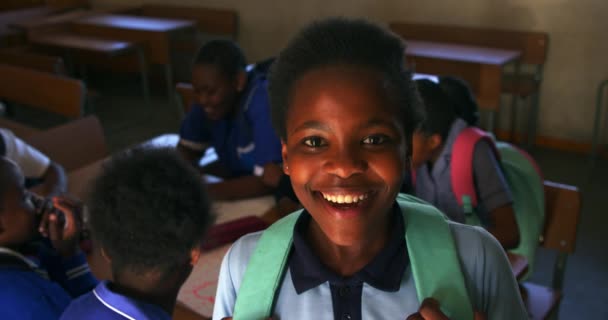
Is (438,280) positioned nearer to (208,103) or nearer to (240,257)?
(240,257)

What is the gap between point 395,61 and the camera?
756mm

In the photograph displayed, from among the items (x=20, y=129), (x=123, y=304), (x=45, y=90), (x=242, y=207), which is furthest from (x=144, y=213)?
(x=45, y=90)

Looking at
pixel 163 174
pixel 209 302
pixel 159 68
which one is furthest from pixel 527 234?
pixel 159 68

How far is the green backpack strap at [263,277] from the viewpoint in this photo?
0.79 metres

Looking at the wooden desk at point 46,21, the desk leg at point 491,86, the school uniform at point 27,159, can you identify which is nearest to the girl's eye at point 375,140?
the school uniform at point 27,159

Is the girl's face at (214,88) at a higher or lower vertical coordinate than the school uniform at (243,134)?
higher

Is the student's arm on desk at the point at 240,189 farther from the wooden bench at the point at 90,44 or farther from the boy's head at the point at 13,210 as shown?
the wooden bench at the point at 90,44

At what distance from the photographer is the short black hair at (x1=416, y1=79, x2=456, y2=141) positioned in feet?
5.54

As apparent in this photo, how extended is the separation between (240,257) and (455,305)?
0.31m

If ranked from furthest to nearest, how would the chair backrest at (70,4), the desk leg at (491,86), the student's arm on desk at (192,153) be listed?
the chair backrest at (70,4) → the desk leg at (491,86) → the student's arm on desk at (192,153)

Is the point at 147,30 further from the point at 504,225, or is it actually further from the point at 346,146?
the point at 346,146

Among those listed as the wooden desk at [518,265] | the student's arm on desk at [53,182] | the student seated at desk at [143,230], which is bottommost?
the wooden desk at [518,265]

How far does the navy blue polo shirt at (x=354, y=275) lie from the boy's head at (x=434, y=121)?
89cm

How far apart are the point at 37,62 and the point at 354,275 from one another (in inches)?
145
